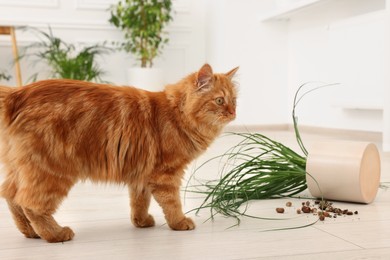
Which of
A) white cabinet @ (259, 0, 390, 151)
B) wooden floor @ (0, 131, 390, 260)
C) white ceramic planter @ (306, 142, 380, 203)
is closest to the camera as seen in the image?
wooden floor @ (0, 131, 390, 260)

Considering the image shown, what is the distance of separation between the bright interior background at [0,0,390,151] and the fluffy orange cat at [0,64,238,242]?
3.03 meters

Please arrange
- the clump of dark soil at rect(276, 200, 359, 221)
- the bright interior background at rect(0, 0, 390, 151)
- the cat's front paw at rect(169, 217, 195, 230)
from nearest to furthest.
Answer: the cat's front paw at rect(169, 217, 195, 230) → the clump of dark soil at rect(276, 200, 359, 221) → the bright interior background at rect(0, 0, 390, 151)

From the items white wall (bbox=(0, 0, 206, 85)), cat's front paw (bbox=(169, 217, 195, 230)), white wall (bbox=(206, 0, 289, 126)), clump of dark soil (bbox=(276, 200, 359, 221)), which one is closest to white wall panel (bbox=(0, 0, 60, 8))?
white wall (bbox=(0, 0, 206, 85))

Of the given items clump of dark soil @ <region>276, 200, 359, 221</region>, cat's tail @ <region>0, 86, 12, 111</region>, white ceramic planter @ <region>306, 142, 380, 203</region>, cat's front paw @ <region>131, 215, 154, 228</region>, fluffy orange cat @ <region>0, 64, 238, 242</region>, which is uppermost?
cat's tail @ <region>0, 86, 12, 111</region>

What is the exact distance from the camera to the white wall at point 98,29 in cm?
512

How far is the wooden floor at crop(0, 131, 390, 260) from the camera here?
49.3 inches

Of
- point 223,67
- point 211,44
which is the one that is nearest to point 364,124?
point 223,67

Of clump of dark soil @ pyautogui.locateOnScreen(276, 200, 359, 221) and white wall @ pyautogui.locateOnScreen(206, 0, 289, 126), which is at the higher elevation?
white wall @ pyautogui.locateOnScreen(206, 0, 289, 126)

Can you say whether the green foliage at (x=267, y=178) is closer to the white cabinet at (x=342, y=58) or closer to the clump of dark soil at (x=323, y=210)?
the clump of dark soil at (x=323, y=210)

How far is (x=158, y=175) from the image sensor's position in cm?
146

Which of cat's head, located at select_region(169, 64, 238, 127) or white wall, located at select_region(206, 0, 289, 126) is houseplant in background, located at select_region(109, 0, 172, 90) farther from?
cat's head, located at select_region(169, 64, 238, 127)

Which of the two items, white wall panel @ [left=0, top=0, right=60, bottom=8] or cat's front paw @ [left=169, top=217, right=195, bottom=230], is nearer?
cat's front paw @ [left=169, top=217, right=195, bottom=230]

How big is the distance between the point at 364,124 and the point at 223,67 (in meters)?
1.70

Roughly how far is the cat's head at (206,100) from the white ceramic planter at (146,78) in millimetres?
3577
